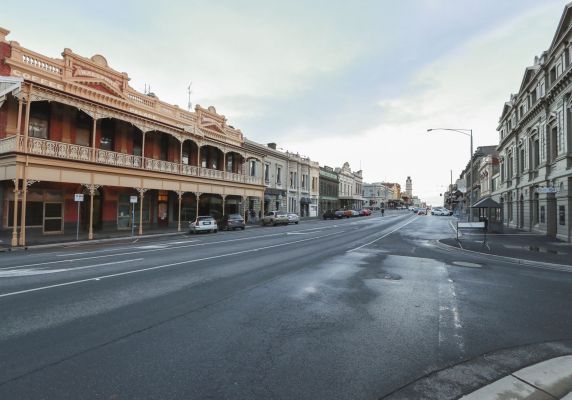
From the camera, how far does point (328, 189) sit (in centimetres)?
A: 6769

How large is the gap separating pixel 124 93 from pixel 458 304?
26.6 meters

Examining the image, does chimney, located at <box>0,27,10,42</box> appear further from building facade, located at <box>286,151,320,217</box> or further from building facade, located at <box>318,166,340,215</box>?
building facade, located at <box>318,166,340,215</box>

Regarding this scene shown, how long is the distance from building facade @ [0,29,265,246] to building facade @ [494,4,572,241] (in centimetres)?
2665

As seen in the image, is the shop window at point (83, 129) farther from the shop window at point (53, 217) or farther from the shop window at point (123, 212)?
the shop window at point (123, 212)

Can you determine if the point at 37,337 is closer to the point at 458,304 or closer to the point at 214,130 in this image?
the point at 458,304

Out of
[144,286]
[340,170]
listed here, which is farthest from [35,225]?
[340,170]

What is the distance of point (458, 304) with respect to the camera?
6.73 meters

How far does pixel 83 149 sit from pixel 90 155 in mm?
550

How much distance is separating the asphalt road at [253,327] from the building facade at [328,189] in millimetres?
54066

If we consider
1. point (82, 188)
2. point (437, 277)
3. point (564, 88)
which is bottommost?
point (437, 277)

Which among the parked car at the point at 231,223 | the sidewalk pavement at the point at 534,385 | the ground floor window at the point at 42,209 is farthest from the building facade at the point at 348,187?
the sidewalk pavement at the point at 534,385

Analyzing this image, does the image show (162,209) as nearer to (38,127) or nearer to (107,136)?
(107,136)

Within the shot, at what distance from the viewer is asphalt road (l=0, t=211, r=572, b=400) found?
11.8 ft

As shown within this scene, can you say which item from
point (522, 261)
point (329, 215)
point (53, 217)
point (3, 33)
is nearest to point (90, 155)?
point (53, 217)
